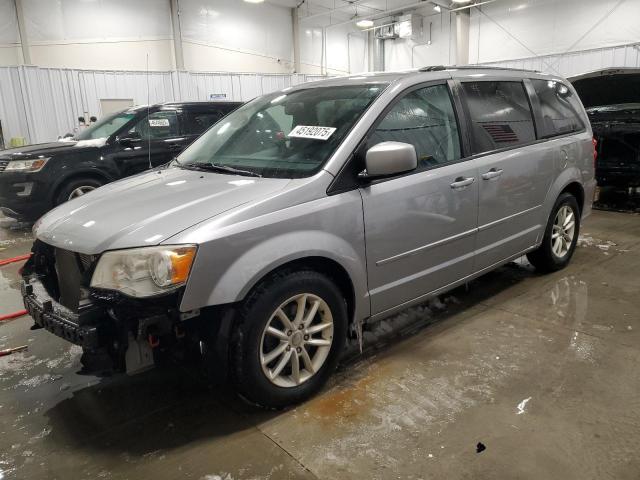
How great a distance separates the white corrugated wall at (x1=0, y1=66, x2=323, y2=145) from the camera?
31.7 ft

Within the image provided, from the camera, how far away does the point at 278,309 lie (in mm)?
2152

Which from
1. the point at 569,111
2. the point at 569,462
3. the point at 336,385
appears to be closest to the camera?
the point at 569,462

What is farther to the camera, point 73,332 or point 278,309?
point 278,309

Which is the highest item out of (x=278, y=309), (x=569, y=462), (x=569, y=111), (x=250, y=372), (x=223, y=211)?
(x=569, y=111)

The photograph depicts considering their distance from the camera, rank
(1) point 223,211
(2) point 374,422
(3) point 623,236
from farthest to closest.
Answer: (3) point 623,236 → (2) point 374,422 → (1) point 223,211

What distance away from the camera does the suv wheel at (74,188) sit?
19.4ft

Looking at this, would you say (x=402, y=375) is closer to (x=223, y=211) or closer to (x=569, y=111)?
(x=223, y=211)

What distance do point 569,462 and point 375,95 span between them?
1.92 metres

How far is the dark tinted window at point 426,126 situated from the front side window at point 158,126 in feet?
15.2

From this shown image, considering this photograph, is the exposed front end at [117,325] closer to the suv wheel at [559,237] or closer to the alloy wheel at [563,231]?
the suv wheel at [559,237]

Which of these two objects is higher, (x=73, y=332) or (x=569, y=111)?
(x=569, y=111)

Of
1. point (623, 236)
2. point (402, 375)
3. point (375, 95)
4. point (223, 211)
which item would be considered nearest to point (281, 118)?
point (375, 95)

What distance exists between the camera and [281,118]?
2902 millimetres

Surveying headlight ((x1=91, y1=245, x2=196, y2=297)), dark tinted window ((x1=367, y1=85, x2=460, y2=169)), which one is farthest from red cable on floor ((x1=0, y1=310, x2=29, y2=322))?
dark tinted window ((x1=367, y1=85, x2=460, y2=169))
